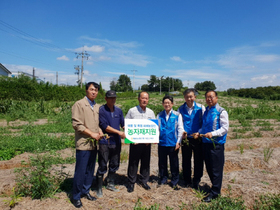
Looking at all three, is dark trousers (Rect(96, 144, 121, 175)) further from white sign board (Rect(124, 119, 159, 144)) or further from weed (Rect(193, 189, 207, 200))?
weed (Rect(193, 189, 207, 200))

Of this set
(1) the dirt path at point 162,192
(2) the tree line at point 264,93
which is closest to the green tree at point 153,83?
(2) the tree line at point 264,93

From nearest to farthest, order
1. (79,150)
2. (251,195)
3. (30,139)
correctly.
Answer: (79,150) → (251,195) → (30,139)

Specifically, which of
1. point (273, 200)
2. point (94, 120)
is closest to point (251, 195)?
point (273, 200)

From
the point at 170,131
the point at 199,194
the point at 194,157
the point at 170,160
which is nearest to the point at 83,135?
the point at 170,131

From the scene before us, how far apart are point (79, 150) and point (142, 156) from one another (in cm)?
127

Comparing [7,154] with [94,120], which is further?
[7,154]

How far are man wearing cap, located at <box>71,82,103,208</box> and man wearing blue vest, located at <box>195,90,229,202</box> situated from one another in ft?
6.24

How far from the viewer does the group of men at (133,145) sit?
121 inches

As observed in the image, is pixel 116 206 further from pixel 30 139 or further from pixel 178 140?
pixel 30 139

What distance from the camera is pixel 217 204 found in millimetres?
3172

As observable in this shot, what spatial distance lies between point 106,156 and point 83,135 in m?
0.64

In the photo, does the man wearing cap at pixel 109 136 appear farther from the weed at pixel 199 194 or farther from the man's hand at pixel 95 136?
the weed at pixel 199 194

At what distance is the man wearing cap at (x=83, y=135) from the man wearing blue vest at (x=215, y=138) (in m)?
1.90

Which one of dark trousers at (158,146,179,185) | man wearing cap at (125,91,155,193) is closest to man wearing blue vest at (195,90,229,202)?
dark trousers at (158,146,179,185)
